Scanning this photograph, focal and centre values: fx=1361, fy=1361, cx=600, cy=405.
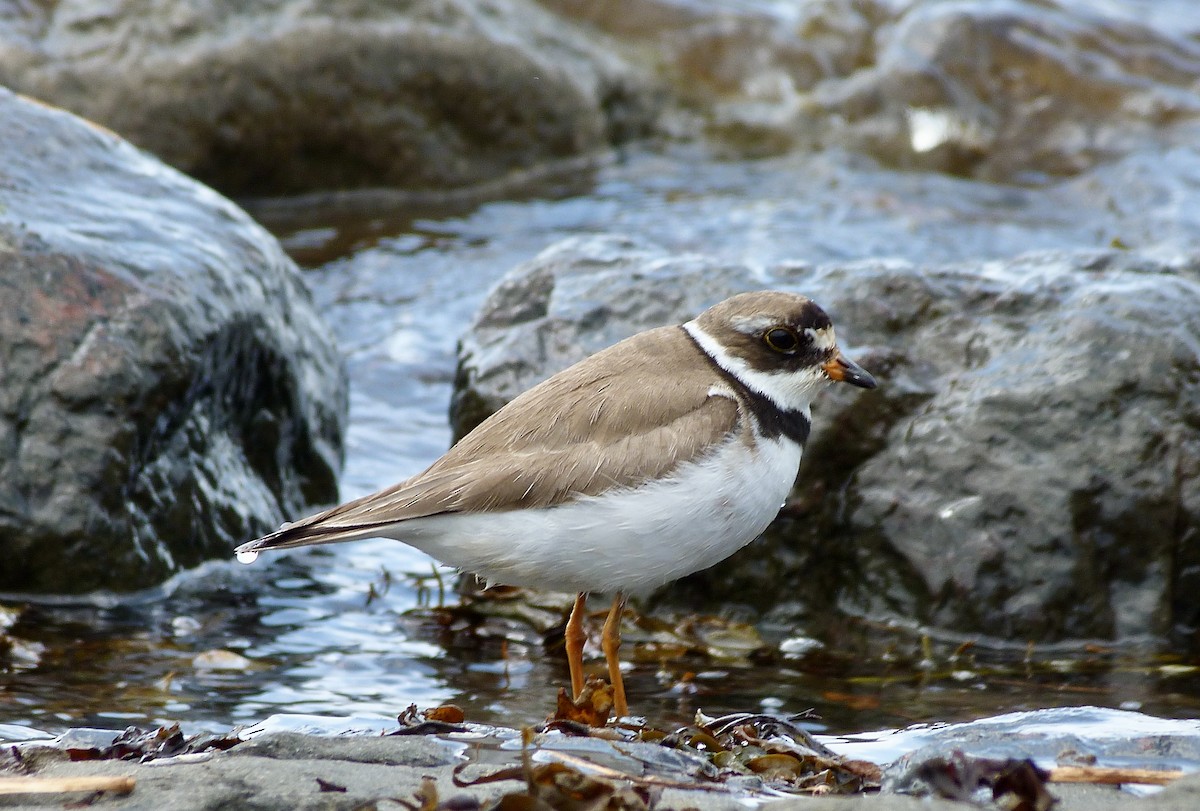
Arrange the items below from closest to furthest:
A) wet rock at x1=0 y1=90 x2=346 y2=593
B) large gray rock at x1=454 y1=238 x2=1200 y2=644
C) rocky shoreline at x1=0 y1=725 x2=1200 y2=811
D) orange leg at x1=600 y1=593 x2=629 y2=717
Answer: rocky shoreline at x1=0 y1=725 x2=1200 y2=811
orange leg at x1=600 y1=593 x2=629 y2=717
large gray rock at x1=454 y1=238 x2=1200 y2=644
wet rock at x1=0 y1=90 x2=346 y2=593

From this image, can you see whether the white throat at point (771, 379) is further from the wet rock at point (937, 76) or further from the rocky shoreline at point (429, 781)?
the wet rock at point (937, 76)

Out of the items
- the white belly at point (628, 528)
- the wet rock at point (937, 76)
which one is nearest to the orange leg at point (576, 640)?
the white belly at point (628, 528)

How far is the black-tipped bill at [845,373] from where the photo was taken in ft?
18.2

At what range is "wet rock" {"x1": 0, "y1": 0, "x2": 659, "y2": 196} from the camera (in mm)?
12008

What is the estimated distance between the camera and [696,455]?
500 cm

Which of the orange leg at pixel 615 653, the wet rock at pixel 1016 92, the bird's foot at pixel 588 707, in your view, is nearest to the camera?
the bird's foot at pixel 588 707

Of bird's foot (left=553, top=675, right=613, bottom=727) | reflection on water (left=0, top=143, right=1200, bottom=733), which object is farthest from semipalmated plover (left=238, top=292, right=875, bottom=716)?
reflection on water (left=0, top=143, right=1200, bottom=733)

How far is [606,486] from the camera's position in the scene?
499 cm

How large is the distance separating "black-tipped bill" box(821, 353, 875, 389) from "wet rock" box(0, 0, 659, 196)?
827cm

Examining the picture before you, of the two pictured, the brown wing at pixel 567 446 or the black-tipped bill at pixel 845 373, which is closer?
the brown wing at pixel 567 446

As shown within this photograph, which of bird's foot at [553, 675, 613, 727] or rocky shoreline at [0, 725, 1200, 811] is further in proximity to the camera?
bird's foot at [553, 675, 613, 727]

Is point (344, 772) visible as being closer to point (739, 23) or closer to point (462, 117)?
point (462, 117)

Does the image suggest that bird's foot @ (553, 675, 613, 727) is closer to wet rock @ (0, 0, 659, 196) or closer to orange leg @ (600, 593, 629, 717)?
orange leg @ (600, 593, 629, 717)

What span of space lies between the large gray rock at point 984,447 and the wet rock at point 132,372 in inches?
48.0
